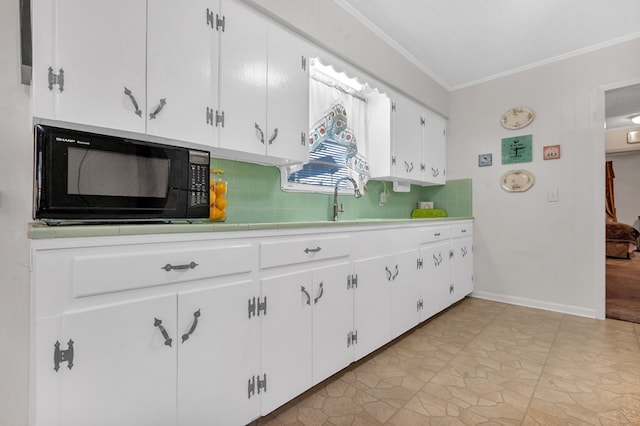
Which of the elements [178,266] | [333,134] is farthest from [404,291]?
[178,266]

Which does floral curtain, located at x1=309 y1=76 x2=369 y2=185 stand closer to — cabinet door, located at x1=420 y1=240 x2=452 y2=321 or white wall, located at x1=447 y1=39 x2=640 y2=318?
cabinet door, located at x1=420 y1=240 x2=452 y2=321

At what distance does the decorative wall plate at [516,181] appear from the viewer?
10.6 ft

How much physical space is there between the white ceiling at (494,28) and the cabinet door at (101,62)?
5.01 feet

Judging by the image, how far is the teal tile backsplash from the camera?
6.41 feet

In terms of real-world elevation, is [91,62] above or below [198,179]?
above

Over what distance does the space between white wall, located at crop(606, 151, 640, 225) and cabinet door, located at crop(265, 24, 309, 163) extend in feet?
27.2

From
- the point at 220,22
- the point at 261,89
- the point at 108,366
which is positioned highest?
the point at 220,22

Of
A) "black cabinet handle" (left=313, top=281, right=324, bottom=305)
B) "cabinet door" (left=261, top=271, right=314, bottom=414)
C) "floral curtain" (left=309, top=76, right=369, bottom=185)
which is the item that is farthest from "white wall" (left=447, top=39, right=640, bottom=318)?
"cabinet door" (left=261, top=271, right=314, bottom=414)

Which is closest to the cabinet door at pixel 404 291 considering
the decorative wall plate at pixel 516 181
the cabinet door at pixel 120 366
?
the cabinet door at pixel 120 366

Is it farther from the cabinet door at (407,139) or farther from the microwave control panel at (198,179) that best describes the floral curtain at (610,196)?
the microwave control panel at (198,179)

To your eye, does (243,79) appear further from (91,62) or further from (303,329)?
(303,329)

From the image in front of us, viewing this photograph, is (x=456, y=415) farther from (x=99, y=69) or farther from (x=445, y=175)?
(x=445, y=175)

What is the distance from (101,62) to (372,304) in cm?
188

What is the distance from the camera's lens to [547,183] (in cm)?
313
